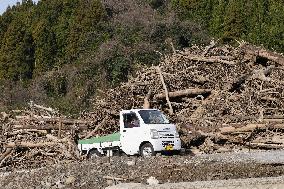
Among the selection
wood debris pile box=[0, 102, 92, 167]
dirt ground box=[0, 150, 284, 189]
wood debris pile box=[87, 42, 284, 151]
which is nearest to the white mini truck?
wood debris pile box=[0, 102, 92, 167]

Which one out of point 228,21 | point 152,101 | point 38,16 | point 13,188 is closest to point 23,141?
point 152,101

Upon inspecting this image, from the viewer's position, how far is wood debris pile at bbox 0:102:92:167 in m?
19.9

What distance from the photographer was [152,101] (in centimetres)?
2106

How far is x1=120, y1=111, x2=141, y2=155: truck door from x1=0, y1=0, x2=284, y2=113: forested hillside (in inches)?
569

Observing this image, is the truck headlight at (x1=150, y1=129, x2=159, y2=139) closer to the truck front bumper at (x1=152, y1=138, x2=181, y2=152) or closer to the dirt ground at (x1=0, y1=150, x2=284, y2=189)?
the truck front bumper at (x1=152, y1=138, x2=181, y2=152)

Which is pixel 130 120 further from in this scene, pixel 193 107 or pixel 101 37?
pixel 101 37

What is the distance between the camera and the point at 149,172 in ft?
43.4

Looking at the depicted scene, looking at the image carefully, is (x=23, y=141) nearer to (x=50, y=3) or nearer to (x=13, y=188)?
(x=13, y=188)

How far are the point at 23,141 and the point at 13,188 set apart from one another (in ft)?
19.3

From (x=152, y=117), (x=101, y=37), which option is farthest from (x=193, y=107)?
(x=101, y=37)

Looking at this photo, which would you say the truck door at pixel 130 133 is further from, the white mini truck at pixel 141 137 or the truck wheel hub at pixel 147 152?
the truck wheel hub at pixel 147 152

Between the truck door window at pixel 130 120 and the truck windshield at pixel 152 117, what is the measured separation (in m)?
0.22

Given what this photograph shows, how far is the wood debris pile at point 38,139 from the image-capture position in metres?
19.9

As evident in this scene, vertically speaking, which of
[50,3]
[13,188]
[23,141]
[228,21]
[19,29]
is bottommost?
[13,188]
